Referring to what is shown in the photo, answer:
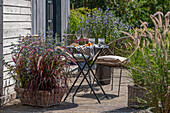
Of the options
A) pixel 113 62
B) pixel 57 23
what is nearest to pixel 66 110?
pixel 113 62

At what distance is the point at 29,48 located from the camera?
13.5 ft

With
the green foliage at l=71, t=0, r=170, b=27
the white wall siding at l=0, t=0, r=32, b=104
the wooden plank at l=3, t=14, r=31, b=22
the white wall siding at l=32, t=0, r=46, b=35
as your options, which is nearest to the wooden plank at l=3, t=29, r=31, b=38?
the white wall siding at l=0, t=0, r=32, b=104

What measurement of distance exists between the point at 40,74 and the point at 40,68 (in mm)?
102

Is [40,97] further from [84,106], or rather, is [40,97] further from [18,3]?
[18,3]

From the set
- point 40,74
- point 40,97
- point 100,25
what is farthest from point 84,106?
point 100,25

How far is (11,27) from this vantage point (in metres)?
4.49

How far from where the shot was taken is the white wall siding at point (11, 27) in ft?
14.1

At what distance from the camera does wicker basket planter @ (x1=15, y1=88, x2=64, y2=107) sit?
4.14 m

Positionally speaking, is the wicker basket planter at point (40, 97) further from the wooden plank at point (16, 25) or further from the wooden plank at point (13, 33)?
the wooden plank at point (16, 25)

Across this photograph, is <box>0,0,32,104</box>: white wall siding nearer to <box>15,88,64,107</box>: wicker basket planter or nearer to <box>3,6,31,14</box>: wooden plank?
<box>3,6,31,14</box>: wooden plank

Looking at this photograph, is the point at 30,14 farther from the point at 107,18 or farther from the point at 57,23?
the point at 107,18

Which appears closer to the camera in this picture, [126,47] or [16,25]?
[126,47]

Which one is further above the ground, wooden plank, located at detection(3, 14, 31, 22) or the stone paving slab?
wooden plank, located at detection(3, 14, 31, 22)

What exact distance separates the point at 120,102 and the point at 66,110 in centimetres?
86
